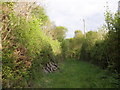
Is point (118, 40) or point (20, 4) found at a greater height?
point (20, 4)

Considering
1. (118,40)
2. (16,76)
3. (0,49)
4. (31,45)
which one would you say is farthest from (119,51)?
(0,49)

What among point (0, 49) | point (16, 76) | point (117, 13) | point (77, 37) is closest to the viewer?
point (0, 49)

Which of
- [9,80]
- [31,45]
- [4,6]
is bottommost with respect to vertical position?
[9,80]

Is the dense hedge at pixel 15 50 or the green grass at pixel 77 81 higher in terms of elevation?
the dense hedge at pixel 15 50

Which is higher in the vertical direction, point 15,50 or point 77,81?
point 15,50

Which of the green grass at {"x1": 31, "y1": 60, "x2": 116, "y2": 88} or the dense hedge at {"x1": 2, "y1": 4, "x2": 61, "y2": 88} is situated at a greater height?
the dense hedge at {"x1": 2, "y1": 4, "x2": 61, "y2": 88}

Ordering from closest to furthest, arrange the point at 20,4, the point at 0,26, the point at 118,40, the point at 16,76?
the point at 0,26 < the point at 16,76 < the point at 20,4 < the point at 118,40

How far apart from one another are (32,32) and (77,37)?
33422mm

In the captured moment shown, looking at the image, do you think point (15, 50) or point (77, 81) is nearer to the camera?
point (15, 50)

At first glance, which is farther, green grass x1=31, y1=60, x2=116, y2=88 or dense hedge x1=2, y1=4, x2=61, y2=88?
green grass x1=31, y1=60, x2=116, y2=88

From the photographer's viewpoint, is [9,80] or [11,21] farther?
[11,21]

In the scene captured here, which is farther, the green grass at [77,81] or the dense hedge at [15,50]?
the green grass at [77,81]

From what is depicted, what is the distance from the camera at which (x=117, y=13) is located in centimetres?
789

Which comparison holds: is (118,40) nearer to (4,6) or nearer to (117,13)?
(117,13)
